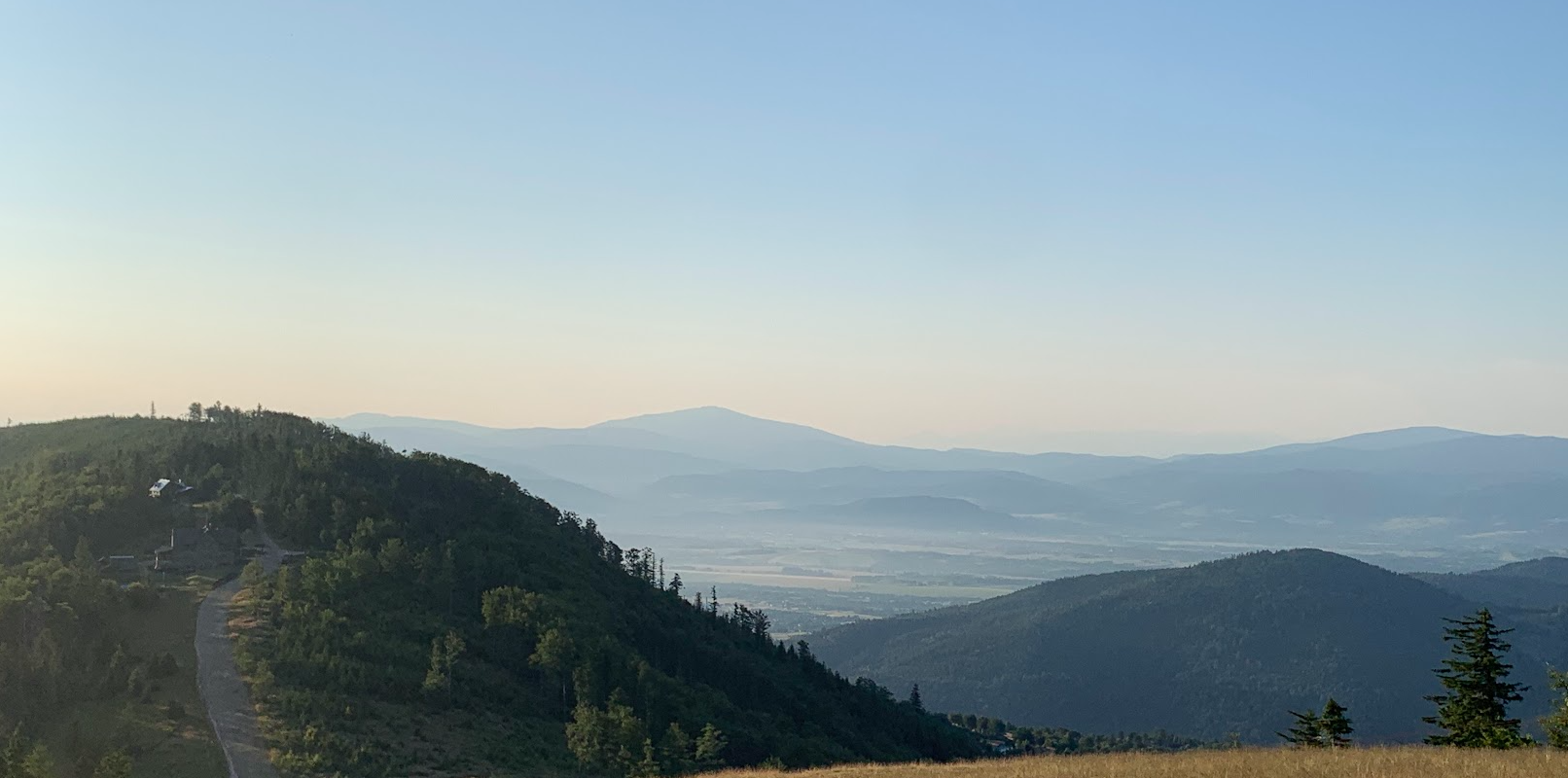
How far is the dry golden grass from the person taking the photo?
2886 centimetres

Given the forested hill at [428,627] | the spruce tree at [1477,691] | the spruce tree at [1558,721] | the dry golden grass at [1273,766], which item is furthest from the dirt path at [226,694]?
the spruce tree at [1558,721]

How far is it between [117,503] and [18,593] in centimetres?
2121

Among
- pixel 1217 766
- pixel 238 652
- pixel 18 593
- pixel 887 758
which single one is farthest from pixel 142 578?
pixel 1217 766

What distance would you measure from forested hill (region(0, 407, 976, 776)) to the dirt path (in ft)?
3.57

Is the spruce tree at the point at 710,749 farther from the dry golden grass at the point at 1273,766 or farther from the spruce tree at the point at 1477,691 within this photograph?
the spruce tree at the point at 1477,691

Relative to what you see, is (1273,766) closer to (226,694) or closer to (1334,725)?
(1334,725)

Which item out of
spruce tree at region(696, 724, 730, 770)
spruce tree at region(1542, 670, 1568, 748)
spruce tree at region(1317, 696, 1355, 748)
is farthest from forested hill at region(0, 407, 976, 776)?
spruce tree at region(1542, 670, 1568, 748)

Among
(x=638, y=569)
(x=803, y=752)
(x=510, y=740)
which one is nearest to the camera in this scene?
(x=510, y=740)

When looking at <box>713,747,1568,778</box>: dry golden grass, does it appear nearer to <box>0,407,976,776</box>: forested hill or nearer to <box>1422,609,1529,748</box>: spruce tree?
<box>1422,609,1529,748</box>: spruce tree

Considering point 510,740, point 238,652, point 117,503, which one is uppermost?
point 117,503

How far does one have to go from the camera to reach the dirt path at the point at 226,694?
50.5 m

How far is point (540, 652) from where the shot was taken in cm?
7181

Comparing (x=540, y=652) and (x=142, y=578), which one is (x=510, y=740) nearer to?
(x=540, y=652)

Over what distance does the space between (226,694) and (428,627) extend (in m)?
17.0
